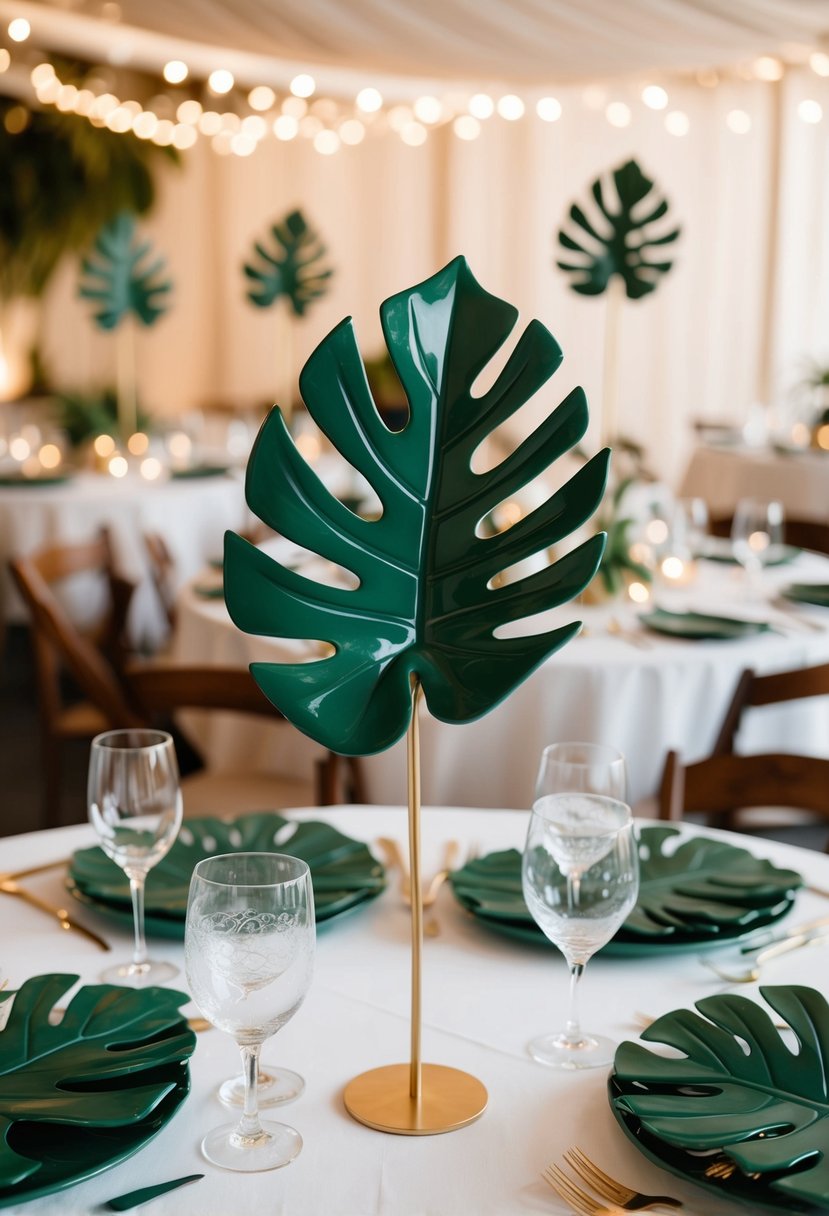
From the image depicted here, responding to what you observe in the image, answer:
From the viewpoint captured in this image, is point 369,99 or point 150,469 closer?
point 150,469

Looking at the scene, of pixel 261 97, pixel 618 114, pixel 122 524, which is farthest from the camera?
pixel 261 97

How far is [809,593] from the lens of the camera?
11.2 ft

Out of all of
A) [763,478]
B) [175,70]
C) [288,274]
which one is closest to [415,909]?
[288,274]

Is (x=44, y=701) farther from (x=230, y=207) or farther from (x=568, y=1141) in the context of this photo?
(x=230, y=207)

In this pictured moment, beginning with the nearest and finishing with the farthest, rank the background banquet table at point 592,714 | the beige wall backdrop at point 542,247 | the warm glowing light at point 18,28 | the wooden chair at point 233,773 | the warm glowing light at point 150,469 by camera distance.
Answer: the wooden chair at point 233,773 < the background banquet table at point 592,714 < the warm glowing light at point 150,469 < the warm glowing light at point 18,28 < the beige wall backdrop at point 542,247

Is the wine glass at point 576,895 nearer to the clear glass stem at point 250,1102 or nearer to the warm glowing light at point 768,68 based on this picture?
the clear glass stem at point 250,1102

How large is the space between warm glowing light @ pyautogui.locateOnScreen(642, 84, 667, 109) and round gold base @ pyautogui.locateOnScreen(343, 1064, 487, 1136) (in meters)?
9.07

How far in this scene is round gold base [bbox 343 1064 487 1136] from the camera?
109 centimetres

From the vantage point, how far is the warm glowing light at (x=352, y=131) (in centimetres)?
1052

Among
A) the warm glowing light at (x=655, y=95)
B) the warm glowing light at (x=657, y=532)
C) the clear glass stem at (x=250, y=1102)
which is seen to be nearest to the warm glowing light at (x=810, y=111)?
the warm glowing light at (x=655, y=95)

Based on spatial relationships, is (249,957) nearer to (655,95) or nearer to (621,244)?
(621,244)

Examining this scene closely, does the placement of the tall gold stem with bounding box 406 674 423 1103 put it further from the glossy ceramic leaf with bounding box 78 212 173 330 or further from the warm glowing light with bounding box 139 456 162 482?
the glossy ceramic leaf with bounding box 78 212 173 330

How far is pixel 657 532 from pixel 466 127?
24.1 ft

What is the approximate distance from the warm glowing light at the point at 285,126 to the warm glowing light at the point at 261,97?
0.16 metres
